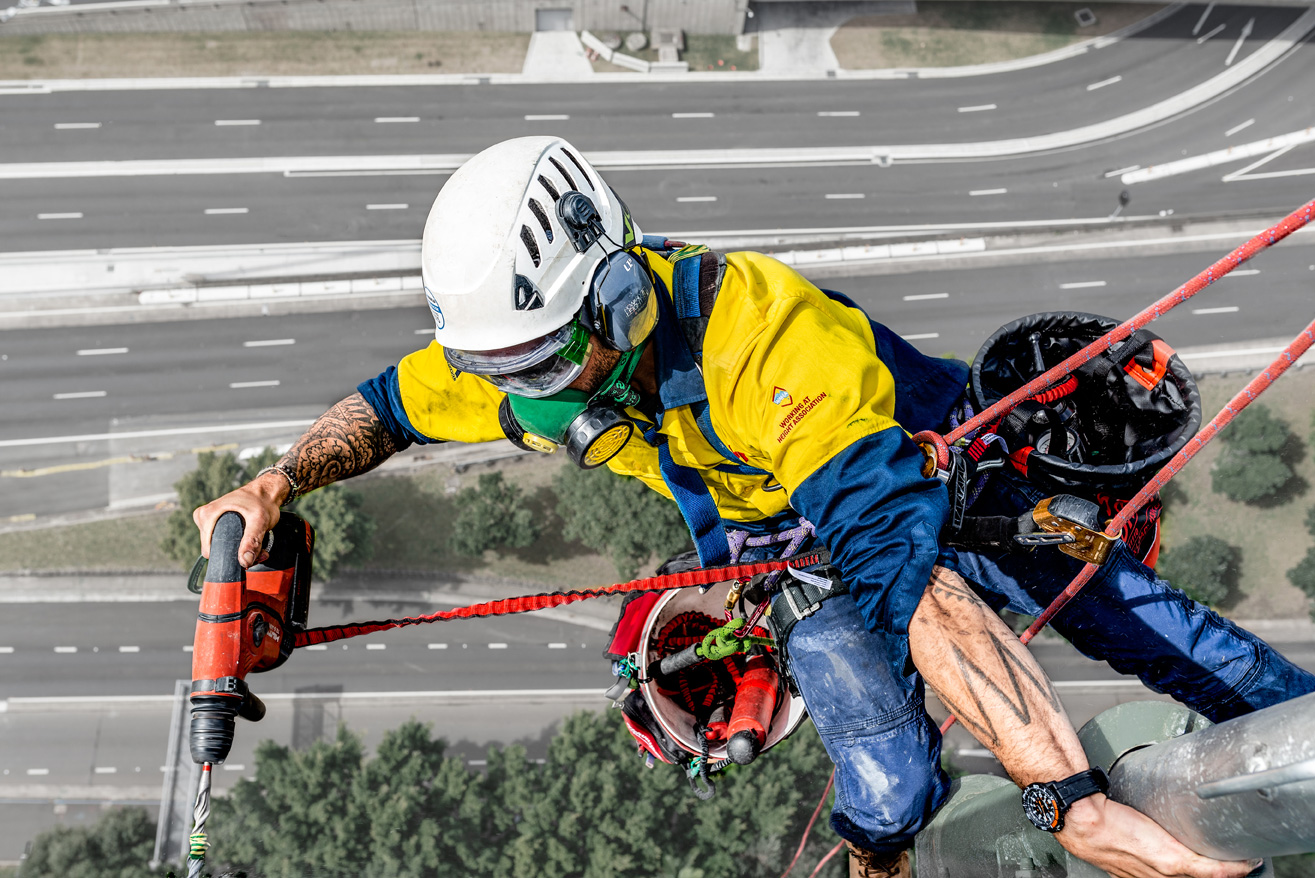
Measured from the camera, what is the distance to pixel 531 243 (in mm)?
5621

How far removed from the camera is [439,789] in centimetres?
2614

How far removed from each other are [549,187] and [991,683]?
152 inches

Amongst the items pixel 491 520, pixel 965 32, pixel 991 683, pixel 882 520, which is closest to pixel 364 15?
pixel 491 520

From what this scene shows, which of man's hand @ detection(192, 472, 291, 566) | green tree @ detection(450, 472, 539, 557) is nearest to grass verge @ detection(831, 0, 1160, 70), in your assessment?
green tree @ detection(450, 472, 539, 557)

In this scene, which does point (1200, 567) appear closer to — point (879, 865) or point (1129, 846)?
point (879, 865)

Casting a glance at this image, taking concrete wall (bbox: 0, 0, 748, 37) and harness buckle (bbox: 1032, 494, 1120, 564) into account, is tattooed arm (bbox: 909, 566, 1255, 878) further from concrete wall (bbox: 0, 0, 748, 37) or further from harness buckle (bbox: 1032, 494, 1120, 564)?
concrete wall (bbox: 0, 0, 748, 37)

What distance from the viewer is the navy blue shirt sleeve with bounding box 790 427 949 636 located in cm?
470

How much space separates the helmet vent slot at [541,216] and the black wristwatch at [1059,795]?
407cm

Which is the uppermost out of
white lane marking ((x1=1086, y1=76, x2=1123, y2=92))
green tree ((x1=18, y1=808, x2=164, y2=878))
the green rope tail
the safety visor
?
the safety visor

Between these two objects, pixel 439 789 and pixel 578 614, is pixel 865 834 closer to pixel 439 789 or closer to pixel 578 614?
pixel 439 789

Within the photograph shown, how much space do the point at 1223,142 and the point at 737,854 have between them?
3148 cm

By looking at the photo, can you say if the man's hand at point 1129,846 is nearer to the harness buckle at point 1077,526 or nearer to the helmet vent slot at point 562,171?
the harness buckle at point 1077,526

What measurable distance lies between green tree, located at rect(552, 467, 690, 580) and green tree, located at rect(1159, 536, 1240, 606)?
51.9 feet

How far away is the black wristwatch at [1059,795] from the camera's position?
4.09 m
